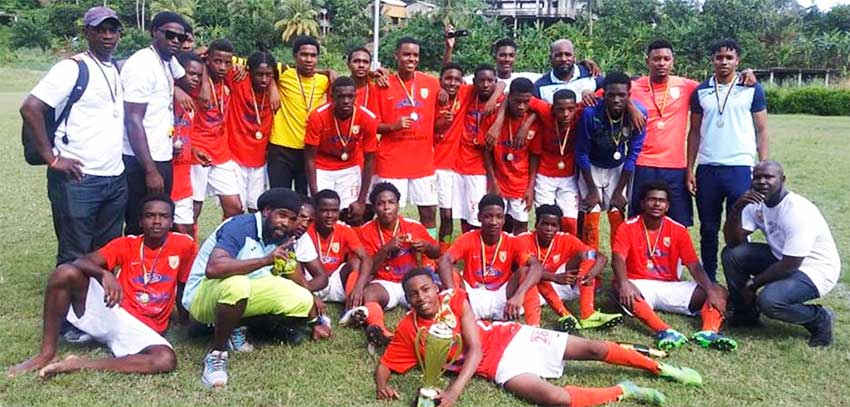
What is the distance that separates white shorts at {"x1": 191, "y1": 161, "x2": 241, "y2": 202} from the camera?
6.65 metres

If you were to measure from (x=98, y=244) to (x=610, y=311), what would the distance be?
418 centimetres

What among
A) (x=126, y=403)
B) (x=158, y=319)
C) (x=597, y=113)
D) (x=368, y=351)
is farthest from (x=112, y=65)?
(x=597, y=113)

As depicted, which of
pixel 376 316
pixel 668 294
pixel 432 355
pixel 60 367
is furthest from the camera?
pixel 668 294

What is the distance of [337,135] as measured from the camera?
6.51m

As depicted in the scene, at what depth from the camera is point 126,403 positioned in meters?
4.21

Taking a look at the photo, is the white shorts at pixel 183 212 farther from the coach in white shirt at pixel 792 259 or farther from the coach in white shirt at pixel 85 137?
the coach in white shirt at pixel 792 259

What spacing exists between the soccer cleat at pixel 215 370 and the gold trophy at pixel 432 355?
1.26 meters

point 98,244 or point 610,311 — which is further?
point 610,311

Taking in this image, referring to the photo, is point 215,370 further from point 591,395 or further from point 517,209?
point 517,209

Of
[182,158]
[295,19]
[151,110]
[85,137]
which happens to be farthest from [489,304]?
[295,19]

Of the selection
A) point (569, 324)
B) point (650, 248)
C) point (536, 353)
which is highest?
point (650, 248)

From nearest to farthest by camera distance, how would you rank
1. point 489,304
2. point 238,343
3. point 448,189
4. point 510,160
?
1. point 238,343
2. point 489,304
3. point 510,160
4. point 448,189

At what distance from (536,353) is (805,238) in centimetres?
230

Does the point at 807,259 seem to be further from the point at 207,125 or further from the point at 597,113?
the point at 207,125
